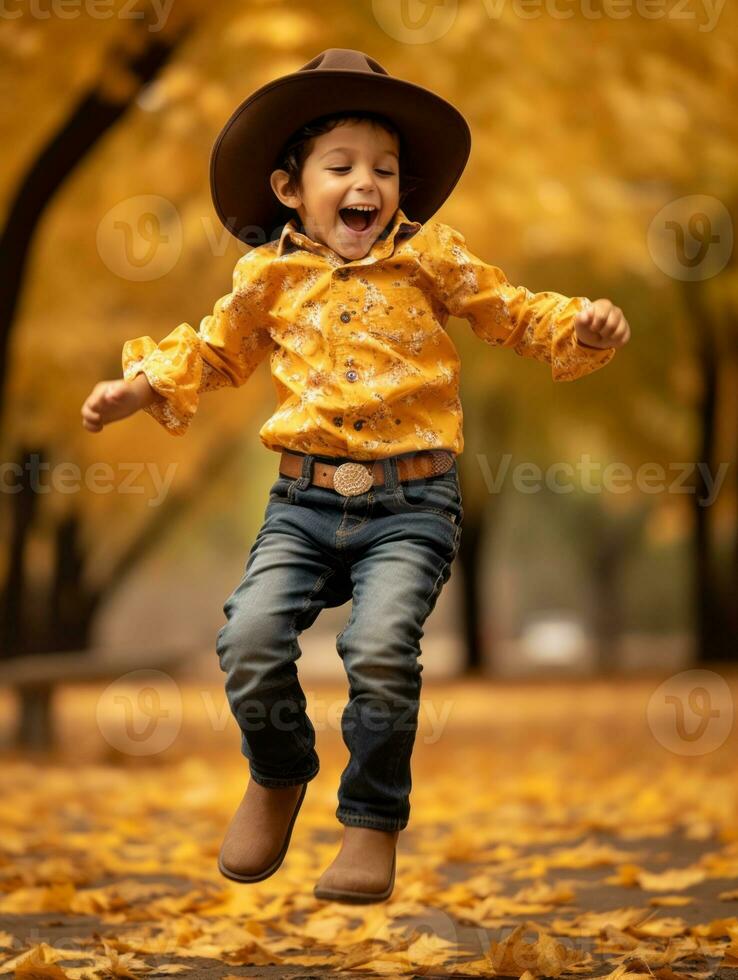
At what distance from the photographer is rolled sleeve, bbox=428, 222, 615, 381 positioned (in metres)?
3.98

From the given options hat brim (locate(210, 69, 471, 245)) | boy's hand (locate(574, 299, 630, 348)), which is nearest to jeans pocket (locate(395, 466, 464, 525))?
boy's hand (locate(574, 299, 630, 348))

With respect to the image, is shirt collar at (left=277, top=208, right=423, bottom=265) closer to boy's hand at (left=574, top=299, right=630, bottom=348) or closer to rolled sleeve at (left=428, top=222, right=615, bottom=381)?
rolled sleeve at (left=428, top=222, right=615, bottom=381)

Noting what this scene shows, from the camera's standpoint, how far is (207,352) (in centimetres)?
414

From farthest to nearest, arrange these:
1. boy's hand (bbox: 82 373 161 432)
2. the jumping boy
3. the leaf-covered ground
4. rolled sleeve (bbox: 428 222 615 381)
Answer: the leaf-covered ground < rolled sleeve (bbox: 428 222 615 381) < boy's hand (bbox: 82 373 161 432) < the jumping boy

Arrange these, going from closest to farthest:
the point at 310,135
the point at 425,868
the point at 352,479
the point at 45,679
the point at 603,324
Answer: the point at 603,324 < the point at 352,479 < the point at 310,135 < the point at 425,868 < the point at 45,679

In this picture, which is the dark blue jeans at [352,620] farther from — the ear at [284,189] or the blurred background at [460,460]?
the blurred background at [460,460]

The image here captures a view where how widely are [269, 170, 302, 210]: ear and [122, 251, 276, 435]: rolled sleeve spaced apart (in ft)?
0.61

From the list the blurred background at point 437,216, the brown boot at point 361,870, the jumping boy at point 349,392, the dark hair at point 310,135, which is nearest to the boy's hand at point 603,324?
the jumping boy at point 349,392

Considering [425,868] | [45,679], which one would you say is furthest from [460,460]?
[425,868]

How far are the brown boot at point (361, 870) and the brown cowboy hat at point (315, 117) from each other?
5.87ft

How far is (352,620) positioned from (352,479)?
1.29 ft

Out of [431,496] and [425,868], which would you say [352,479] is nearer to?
[431,496]

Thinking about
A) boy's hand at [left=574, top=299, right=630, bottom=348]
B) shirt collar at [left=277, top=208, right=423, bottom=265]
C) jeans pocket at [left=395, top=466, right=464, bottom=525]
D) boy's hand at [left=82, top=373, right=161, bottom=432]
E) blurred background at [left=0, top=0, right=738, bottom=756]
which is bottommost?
jeans pocket at [left=395, top=466, right=464, bottom=525]

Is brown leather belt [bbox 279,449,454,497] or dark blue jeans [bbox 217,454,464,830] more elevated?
brown leather belt [bbox 279,449,454,497]
